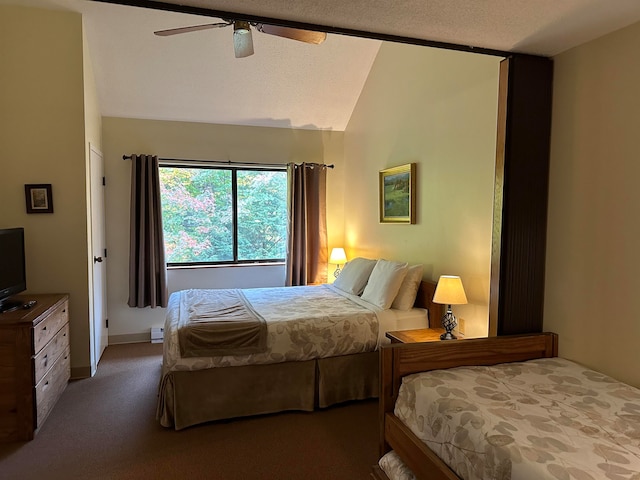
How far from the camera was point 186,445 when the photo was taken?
254 cm

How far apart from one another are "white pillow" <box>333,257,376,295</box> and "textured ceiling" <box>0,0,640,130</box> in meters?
1.99

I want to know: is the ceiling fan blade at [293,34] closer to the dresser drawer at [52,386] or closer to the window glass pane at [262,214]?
the window glass pane at [262,214]

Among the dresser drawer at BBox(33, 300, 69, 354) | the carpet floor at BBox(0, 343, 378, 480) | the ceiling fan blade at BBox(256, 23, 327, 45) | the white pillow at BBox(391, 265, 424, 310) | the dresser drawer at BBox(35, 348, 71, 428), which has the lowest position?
the carpet floor at BBox(0, 343, 378, 480)

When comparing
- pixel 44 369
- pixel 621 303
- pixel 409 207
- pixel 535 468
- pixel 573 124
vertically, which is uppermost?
pixel 573 124

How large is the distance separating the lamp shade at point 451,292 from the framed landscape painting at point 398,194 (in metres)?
1.00

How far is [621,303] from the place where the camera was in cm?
189

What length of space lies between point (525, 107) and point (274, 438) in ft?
7.93

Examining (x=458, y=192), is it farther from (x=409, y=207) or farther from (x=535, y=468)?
(x=535, y=468)

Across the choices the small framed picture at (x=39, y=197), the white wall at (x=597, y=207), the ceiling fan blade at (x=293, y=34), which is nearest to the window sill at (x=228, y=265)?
the small framed picture at (x=39, y=197)

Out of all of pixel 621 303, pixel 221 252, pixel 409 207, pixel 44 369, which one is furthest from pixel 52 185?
pixel 621 303

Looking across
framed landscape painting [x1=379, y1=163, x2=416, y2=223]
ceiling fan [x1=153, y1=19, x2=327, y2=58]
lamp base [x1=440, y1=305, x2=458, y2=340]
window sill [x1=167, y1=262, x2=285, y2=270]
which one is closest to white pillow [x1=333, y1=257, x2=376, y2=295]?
framed landscape painting [x1=379, y1=163, x2=416, y2=223]

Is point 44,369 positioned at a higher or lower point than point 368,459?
higher

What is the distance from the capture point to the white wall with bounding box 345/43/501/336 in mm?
2865

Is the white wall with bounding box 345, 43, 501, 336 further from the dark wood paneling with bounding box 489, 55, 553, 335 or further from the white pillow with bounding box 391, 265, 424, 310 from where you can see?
the dark wood paneling with bounding box 489, 55, 553, 335
